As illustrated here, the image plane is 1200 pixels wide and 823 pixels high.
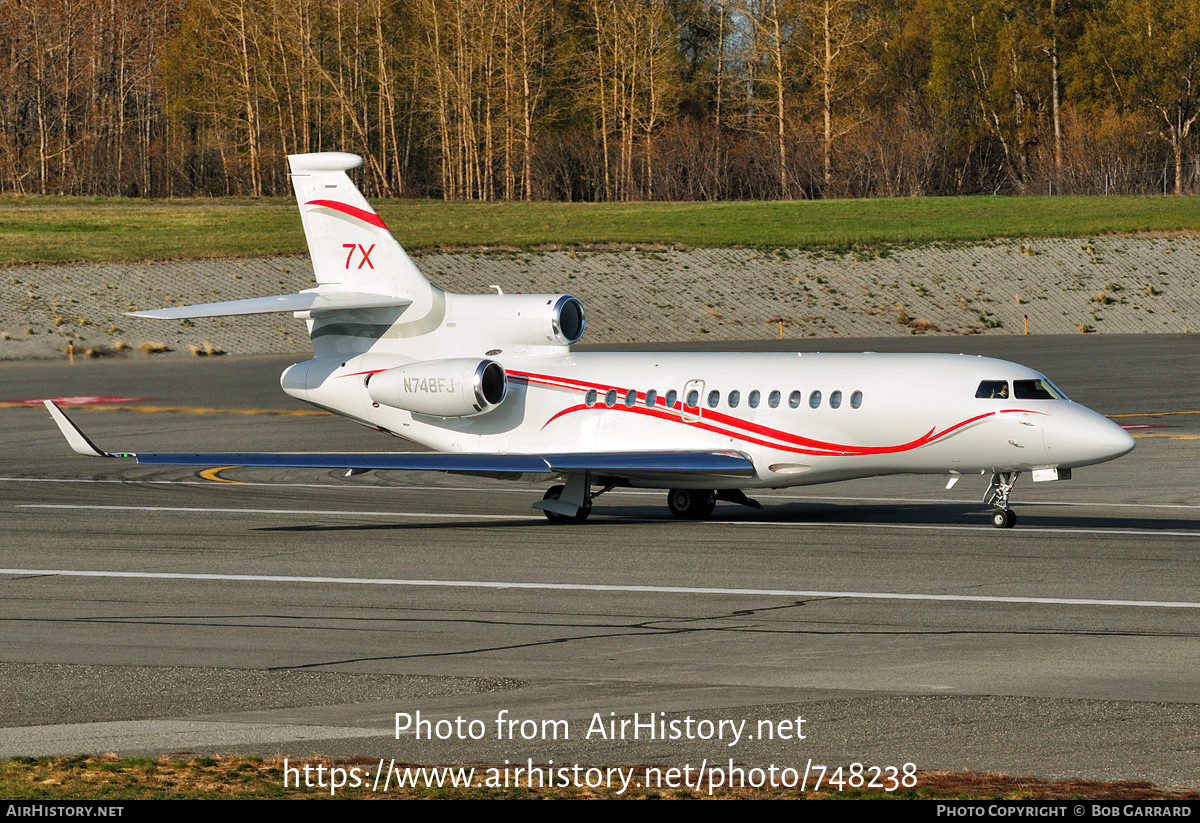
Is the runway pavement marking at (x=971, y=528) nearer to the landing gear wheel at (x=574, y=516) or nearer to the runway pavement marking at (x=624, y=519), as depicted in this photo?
the runway pavement marking at (x=624, y=519)

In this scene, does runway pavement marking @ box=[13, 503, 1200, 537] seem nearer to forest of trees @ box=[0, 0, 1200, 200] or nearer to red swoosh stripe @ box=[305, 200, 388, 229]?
red swoosh stripe @ box=[305, 200, 388, 229]

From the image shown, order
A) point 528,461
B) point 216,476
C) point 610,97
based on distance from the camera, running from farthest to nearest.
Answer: point 610,97 → point 216,476 → point 528,461

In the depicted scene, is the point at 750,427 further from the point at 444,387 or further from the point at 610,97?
the point at 610,97

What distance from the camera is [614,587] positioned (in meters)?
19.4

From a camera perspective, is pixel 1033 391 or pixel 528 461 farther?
pixel 528 461

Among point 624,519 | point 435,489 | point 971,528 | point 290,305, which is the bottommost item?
point 435,489

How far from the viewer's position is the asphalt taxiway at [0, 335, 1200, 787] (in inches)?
472

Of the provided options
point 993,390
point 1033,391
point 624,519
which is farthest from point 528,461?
point 1033,391

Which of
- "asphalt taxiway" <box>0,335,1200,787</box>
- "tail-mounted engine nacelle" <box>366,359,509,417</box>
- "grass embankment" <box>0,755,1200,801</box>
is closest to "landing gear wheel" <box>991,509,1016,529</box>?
"asphalt taxiway" <box>0,335,1200,787</box>

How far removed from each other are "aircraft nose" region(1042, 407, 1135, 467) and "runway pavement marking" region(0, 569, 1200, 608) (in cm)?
557

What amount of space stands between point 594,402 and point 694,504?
260 cm

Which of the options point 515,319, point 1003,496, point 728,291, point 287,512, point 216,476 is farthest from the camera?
point 728,291

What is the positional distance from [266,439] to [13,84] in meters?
81.7

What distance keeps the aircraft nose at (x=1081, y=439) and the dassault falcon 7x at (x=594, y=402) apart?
30 mm
